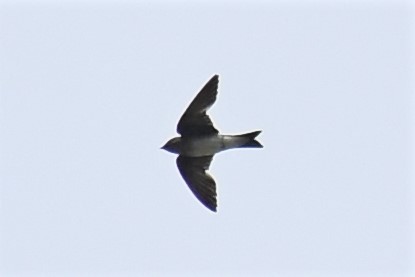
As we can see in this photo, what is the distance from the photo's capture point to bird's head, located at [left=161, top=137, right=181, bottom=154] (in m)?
12.2

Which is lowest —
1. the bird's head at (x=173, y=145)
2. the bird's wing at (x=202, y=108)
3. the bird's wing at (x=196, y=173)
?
the bird's wing at (x=196, y=173)

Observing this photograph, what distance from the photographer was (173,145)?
12164 mm

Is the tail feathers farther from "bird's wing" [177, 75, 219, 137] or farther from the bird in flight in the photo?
"bird's wing" [177, 75, 219, 137]

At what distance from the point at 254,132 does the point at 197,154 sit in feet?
2.42

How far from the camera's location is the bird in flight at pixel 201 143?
39.2 ft

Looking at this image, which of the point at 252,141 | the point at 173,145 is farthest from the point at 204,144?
the point at 252,141

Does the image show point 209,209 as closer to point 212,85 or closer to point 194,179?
point 194,179

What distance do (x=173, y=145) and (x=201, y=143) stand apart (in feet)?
0.99

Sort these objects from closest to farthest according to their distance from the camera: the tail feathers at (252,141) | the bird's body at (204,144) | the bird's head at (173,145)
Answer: the tail feathers at (252,141)
the bird's body at (204,144)
the bird's head at (173,145)

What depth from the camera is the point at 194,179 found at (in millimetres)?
12352

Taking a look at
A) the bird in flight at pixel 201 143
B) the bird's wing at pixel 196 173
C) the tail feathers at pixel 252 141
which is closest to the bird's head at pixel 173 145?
the bird in flight at pixel 201 143

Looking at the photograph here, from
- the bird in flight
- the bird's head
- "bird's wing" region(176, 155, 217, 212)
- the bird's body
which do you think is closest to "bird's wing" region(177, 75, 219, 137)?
the bird in flight

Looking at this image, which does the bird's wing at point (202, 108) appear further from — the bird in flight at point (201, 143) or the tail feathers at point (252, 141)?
the tail feathers at point (252, 141)

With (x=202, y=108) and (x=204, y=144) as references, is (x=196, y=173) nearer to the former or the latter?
(x=204, y=144)
